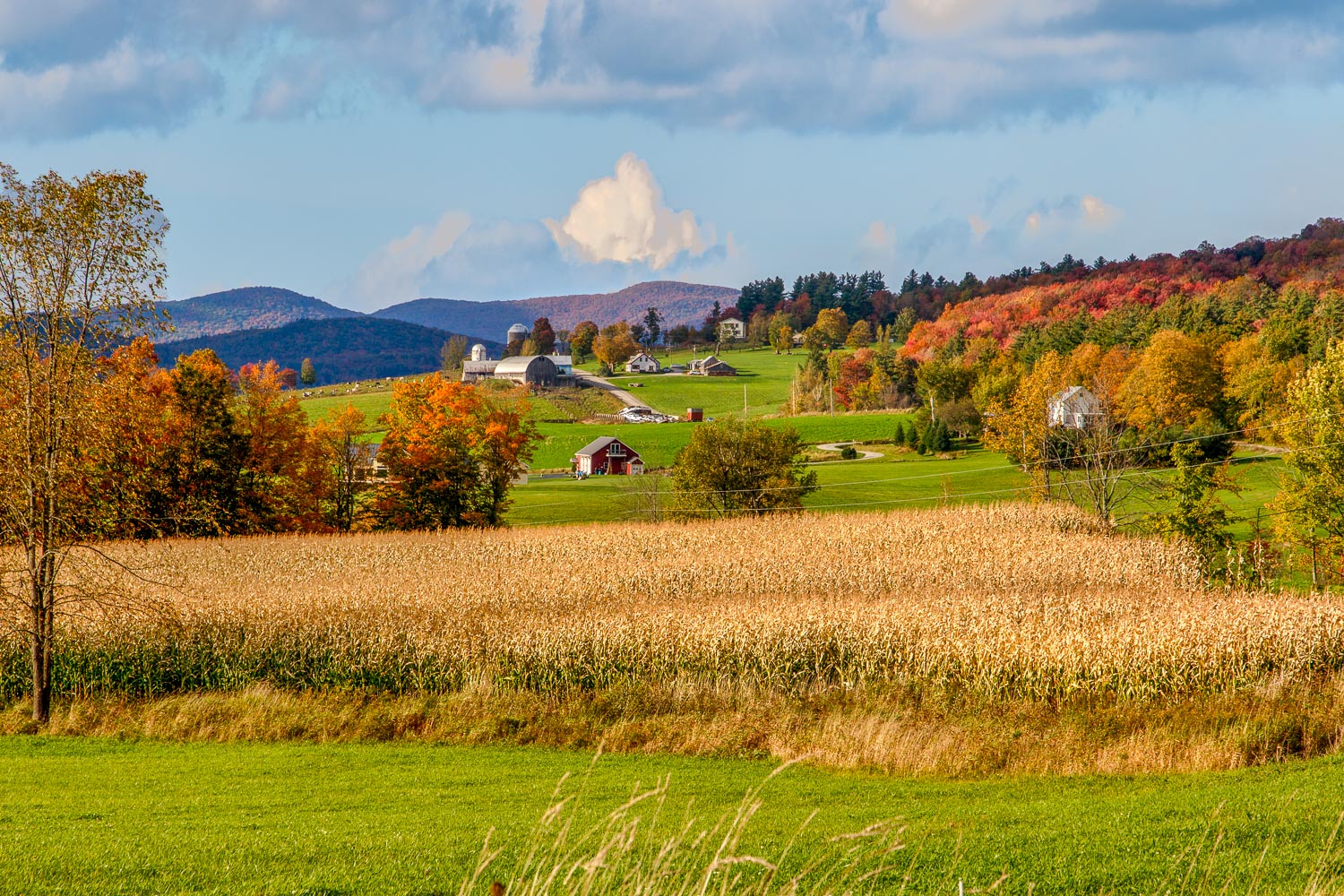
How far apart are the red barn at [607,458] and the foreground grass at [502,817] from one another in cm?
6620

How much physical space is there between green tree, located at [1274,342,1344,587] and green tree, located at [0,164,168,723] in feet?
150

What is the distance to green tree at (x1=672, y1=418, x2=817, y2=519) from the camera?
5425cm

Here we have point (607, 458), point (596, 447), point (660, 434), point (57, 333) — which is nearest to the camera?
point (57, 333)

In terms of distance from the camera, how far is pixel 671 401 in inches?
5226

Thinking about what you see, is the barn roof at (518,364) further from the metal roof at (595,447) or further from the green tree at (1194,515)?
the green tree at (1194,515)

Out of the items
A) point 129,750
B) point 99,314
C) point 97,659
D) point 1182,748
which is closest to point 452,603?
point 97,659

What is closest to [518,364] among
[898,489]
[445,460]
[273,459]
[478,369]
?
[478,369]

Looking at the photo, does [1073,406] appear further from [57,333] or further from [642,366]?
[642,366]

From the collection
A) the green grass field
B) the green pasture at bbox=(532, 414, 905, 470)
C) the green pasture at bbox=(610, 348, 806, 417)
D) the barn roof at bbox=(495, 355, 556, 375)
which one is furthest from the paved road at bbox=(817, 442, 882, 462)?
the barn roof at bbox=(495, 355, 556, 375)

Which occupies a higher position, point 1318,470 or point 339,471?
point 339,471

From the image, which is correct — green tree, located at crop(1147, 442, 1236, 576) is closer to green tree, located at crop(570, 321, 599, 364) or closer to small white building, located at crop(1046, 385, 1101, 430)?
small white building, located at crop(1046, 385, 1101, 430)

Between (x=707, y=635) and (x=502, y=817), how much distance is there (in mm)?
9753

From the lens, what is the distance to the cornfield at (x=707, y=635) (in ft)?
59.9

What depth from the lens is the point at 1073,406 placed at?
3280 inches
